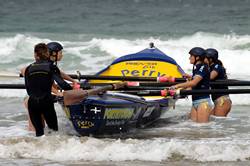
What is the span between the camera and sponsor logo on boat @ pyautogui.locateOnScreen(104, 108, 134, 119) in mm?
10797

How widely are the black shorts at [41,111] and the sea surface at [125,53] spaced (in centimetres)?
24

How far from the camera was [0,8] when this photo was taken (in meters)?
40.9

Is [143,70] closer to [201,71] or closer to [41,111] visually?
[201,71]

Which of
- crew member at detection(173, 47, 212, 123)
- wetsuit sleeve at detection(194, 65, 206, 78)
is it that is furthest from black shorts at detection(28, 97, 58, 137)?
wetsuit sleeve at detection(194, 65, 206, 78)

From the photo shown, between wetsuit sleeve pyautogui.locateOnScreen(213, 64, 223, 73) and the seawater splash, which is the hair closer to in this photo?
wetsuit sleeve pyautogui.locateOnScreen(213, 64, 223, 73)

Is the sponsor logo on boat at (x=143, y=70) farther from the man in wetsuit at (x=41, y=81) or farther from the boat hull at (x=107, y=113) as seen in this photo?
the man in wetsuit at (x=41, y=81)

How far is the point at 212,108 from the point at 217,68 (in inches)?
27.2

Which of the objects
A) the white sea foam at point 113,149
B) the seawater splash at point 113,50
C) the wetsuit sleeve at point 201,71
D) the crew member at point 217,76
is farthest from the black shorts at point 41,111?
the seawater splash at point 113,50

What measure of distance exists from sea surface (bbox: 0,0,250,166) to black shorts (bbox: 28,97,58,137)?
0.24 m

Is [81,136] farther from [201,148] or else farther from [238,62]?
[238,62]

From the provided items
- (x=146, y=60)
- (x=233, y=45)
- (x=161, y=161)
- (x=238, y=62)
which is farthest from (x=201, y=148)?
(x=233, y=45)

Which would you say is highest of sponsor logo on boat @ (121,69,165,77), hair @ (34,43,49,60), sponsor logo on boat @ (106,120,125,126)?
hair @ (34,43,49,60)

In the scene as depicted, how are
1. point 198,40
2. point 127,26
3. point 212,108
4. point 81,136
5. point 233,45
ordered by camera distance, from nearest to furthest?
point 81,136
point 212,108
point 233,45
point 198,40
point 127,26

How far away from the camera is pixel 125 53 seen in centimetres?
2508
